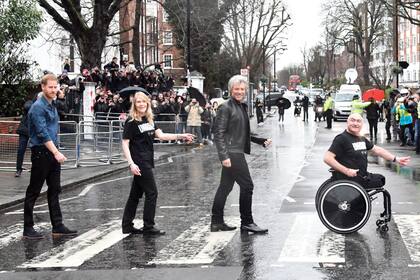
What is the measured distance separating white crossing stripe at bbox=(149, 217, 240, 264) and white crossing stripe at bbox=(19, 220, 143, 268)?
75 cm

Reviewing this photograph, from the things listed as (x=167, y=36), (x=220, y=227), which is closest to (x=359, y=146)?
(x=220, y=227)

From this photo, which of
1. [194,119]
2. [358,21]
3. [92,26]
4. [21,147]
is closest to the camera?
[21,147]

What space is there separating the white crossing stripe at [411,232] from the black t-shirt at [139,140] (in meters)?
3.14

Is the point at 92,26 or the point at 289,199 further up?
the point at 92,26

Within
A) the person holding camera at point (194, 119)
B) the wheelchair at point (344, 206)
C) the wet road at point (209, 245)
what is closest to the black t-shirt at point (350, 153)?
the wheelchair at point (344, 206)

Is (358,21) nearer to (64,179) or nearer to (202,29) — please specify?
(202,29)

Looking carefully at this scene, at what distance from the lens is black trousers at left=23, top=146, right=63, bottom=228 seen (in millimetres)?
8281

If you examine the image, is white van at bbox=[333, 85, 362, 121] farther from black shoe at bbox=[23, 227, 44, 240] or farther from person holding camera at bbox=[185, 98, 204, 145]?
black shoe at bbox=[23, 227, 44, 240]

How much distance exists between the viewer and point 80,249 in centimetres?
761

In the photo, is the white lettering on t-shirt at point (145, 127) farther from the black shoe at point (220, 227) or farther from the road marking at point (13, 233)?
the road marking at point (13, 233)

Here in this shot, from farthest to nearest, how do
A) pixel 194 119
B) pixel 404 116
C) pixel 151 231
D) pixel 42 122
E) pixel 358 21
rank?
pixel 358 21 → pixel 194 119 → pixel 404 116 → pixel 151 231 → pixel 42 122

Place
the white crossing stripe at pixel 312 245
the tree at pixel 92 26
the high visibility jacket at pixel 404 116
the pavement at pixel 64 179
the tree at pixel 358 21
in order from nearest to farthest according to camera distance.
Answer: the white crossing stripe at pixel 312 245, the pavement at pixel 64 179, the high visibility jacket at pixel 404 116, the tree at pixel 92 26, the tree at pixel 358 21

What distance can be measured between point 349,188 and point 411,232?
35.8 inches

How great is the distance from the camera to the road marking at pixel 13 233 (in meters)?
8.27
